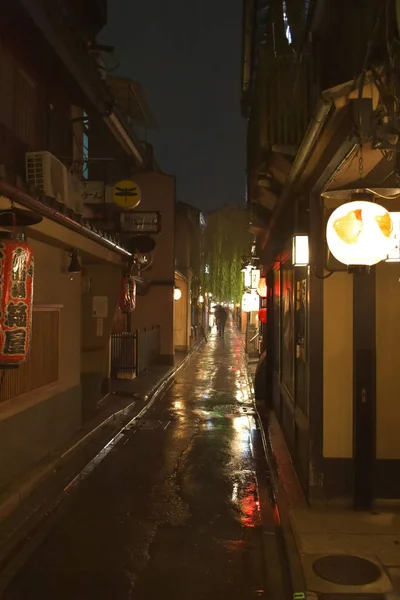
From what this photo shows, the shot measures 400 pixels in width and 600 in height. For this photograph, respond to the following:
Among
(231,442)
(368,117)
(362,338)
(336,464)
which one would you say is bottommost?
(231,442)

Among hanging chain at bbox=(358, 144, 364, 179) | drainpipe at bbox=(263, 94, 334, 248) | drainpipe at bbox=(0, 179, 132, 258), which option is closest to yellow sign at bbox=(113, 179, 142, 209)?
drainpipe at bbox=(0, 179, 132, 258)

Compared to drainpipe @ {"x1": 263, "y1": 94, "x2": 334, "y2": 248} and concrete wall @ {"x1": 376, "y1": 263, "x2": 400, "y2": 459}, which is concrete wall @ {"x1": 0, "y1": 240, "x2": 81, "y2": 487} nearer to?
drainpipe @ {"x1": 263, "y1": 94, "x2": 334, "y2": 248}

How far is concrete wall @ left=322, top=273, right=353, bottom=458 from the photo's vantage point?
7.14 meters

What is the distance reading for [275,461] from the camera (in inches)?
377

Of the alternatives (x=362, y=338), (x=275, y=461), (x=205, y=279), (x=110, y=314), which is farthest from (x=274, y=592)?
(x=205, y=279)

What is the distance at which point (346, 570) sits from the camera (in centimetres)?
533

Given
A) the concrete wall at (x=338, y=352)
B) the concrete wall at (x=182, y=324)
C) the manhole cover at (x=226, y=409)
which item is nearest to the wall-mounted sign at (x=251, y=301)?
the concrete wall at (x=182, y=324)

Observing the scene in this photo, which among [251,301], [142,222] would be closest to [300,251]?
[142,222]

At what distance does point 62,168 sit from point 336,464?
7.24 meters

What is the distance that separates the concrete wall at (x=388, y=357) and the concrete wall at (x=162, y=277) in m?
18.3

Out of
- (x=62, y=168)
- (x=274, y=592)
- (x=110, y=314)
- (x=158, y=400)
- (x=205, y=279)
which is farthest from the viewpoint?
(x=205, y=279)

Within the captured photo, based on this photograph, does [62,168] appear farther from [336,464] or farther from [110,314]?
[336,464]

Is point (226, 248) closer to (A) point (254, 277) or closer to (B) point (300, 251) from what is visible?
(A) point (254, 277)

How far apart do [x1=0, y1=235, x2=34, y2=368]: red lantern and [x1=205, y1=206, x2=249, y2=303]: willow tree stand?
37118mm
